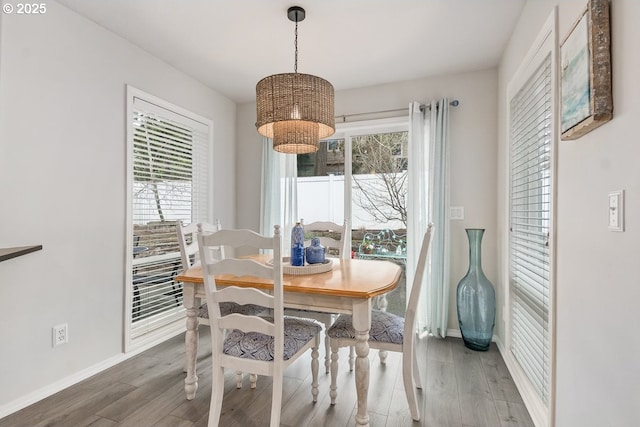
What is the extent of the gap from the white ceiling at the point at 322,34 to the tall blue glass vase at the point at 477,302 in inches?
61.0

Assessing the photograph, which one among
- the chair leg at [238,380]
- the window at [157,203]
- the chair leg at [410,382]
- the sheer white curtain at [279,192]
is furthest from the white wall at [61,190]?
the chair leg at [410,382]

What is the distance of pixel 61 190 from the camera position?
7.03 ft

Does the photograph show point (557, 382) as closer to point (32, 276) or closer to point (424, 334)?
point (424, 334)

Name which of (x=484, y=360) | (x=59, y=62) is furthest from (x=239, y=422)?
(x=59, y=62)

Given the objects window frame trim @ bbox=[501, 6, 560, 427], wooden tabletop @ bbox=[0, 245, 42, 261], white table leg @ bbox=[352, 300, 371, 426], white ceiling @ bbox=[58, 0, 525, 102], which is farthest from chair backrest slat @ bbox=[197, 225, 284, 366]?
white ceiling @ bbox=[58, 0, 525, 102]

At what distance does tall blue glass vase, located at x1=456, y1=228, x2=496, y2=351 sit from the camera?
2.70 m

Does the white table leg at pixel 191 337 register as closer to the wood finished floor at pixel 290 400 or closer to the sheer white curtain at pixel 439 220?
the wood finished floor at pixel 290 400

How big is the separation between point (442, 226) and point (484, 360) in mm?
1149

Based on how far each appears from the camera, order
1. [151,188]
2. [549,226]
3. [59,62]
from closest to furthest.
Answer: [549,226] < [59,62] < [151,188]

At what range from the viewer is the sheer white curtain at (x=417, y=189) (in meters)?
3.12

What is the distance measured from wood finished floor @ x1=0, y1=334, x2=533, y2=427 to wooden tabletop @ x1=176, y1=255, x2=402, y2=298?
2.46 ft

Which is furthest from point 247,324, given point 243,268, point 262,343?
point 243,268

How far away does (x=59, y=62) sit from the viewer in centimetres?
213

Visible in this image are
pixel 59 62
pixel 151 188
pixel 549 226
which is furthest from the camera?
pixel 151 188
